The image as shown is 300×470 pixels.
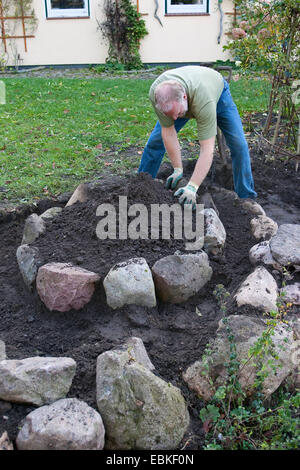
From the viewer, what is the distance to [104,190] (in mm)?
3785

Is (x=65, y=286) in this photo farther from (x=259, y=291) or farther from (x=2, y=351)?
(x=259, y=291)

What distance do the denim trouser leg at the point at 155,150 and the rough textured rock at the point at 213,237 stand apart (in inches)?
44.6

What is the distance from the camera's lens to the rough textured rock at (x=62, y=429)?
2025 mm

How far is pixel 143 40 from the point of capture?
483 inches

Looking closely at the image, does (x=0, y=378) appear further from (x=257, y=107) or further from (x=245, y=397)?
(x=257, y=107)

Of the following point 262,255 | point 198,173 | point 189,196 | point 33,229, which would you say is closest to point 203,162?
point 198,173

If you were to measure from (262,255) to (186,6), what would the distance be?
34.6 ft

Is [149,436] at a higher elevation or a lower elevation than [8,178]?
lower

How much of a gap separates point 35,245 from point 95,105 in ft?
16.5

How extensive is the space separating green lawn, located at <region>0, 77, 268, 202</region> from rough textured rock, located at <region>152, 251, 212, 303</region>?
6.40ft

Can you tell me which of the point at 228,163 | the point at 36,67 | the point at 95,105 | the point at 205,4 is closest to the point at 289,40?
the point at 228,163

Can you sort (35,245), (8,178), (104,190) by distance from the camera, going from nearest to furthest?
(35,245), (104,190), (8,178)

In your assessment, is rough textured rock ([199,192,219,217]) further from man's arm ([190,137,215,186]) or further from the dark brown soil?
man's arm ([190,137,215,186])

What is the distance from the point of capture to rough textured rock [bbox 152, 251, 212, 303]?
3027 mm
